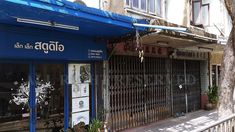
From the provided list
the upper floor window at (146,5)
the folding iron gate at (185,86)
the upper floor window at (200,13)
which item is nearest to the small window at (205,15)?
the upper floor window at (200,13)

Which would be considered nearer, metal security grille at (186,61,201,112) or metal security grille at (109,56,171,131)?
metal security grille at (109,56,171,131)

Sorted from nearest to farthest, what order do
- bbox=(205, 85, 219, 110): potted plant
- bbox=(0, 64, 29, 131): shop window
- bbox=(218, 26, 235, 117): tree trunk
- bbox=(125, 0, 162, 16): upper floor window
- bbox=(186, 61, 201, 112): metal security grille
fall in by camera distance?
1. bbox=(218, 26, 235, 117): tree trunk
2. bbox=(0, 64, 29, 131): shop window
3. bbox=(125, 0, 162, 16): upper floor window
4. bbox=(186, 61, 201, 112): metal security grille
5. bbox=(205, 85, 219, 110): potted plant

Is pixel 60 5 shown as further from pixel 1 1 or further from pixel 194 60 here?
pixel 194 60

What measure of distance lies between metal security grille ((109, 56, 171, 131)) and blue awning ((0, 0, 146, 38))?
2214 mm

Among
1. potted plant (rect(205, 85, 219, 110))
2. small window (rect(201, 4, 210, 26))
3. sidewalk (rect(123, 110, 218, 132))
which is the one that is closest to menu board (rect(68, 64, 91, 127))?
sidewalk (rect(123, 110, 218, 132))

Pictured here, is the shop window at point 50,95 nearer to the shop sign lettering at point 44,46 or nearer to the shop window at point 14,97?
the shop window at point 14,97

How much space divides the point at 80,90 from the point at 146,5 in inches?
180

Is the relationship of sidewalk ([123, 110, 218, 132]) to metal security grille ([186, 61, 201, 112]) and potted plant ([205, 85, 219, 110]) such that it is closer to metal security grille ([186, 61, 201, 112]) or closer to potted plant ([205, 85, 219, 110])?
metal security grille ([186, 61, 201, 112])

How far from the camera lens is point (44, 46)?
8477 mm

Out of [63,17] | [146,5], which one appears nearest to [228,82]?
[63,17]

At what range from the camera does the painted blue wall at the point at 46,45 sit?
7.68m

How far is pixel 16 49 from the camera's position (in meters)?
7.80

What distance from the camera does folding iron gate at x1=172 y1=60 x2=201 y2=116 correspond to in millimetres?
15164

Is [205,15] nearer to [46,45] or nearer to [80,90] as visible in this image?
[80,90]
